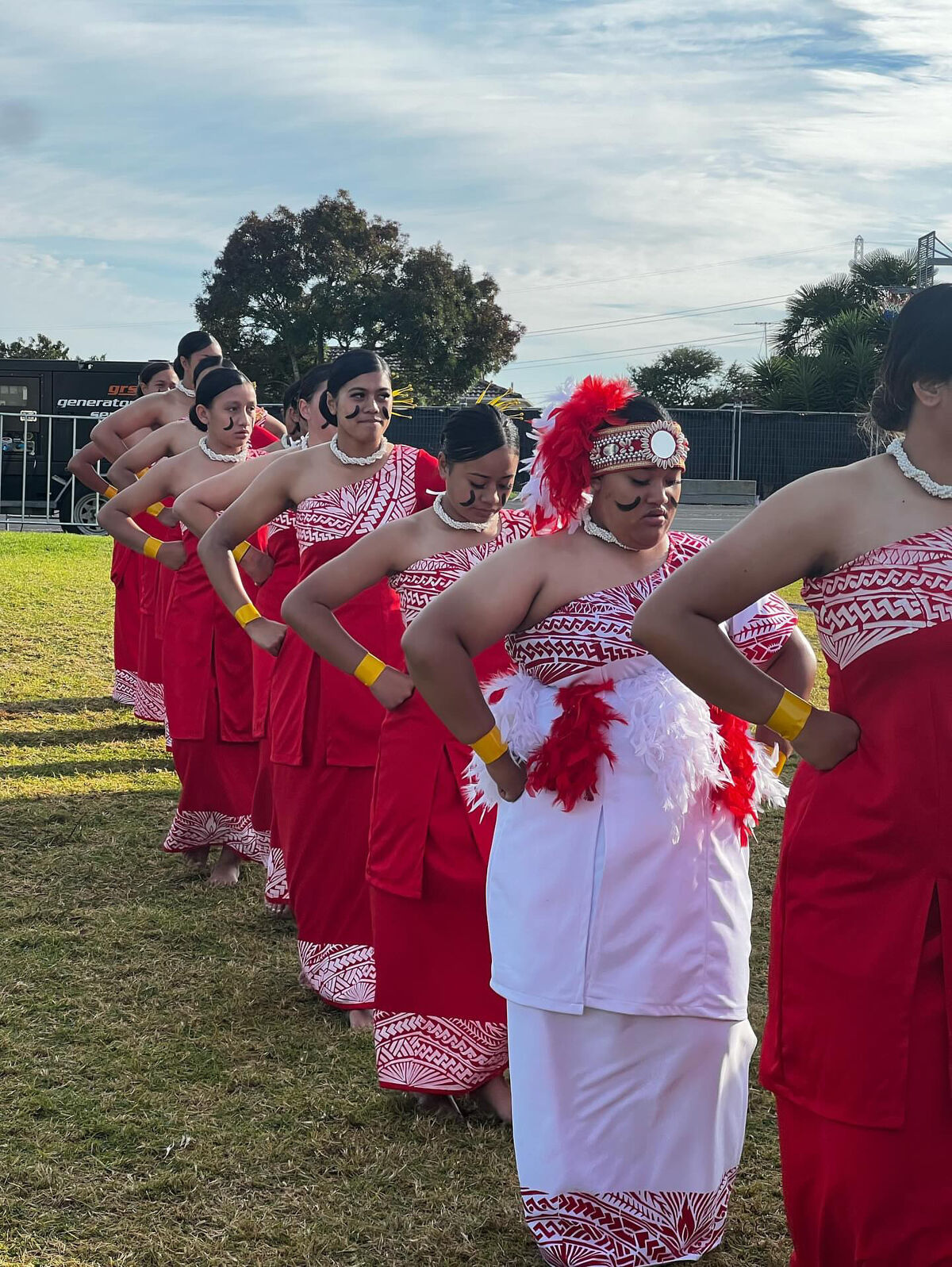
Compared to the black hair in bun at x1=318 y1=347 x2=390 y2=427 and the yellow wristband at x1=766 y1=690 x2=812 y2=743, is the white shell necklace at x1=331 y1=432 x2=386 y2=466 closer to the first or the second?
the black hair in bun at x1=318 y1=347 x2=390 y2=427

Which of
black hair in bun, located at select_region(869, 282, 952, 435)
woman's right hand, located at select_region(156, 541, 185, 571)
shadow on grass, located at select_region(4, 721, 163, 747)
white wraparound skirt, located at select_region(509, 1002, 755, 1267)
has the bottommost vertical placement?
shadow on grass, located at select_region(4, 721, 163, 747)

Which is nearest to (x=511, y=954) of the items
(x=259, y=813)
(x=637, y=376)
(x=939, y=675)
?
(x=939, y=675)

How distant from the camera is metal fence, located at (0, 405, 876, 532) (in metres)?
23.6

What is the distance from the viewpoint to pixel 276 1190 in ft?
12.3

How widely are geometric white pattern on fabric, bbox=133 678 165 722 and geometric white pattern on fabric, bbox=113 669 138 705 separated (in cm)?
96

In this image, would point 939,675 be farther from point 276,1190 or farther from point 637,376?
point 637,376

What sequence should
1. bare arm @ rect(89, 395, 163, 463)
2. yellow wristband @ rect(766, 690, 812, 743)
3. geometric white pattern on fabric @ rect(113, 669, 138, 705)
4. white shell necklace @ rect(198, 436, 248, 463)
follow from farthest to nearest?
1. geometric white pattern on fabric @ rect(113, 669, 138, 705)
2. bare arm @ rect(89, 395, 163, 463)
3. white shell necklace @ rect(198, 436, 248, 463)
4. yellow wristband @ rect(766, 690, 812, 743)

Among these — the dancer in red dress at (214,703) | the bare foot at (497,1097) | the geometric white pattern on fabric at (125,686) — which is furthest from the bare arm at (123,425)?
the bare foot at (497,1097)

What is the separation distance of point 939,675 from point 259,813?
4146 mm

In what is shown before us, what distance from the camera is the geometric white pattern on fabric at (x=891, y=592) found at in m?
2.38

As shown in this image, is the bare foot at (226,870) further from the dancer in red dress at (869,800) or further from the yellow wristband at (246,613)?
the dancer in red dress at (869,800)

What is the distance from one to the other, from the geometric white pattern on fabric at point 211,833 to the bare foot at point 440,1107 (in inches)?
98.9

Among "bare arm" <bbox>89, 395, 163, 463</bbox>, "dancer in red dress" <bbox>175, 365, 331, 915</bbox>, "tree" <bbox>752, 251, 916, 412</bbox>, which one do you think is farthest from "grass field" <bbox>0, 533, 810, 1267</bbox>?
"tree" <bbox>752, 251, 916, 412</bbox>

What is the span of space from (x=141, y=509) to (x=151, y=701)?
8.60 feet
